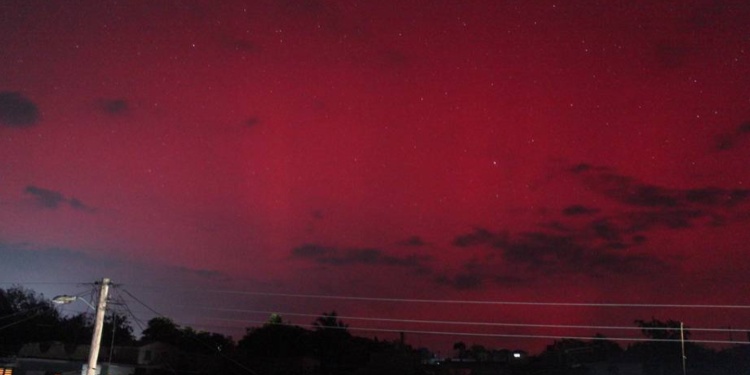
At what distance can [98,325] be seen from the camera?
75.5 ft

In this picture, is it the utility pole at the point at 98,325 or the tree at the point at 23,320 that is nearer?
the utility pole at the point at 98,325

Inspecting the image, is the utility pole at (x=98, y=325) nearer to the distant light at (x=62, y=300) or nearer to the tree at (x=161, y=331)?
the distant light at (x=62, y=300)

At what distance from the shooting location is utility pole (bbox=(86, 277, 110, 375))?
22953 mm

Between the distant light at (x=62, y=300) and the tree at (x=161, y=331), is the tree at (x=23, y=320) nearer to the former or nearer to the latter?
the tree at (x=161, y=331)

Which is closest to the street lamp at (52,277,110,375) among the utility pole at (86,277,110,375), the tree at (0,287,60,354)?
the utility pole at (86,277,110,375)

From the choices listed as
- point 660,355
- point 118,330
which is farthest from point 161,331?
point 660,355

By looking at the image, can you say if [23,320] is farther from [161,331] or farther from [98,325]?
[98,325]

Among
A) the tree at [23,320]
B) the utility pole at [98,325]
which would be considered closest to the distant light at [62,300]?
the utility pole at [98,325]

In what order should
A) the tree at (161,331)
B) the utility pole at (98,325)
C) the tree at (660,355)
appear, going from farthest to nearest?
the tree at (161,331), the tree at (660,355), the utility pole at (98,325)

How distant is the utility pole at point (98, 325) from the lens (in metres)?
23.0

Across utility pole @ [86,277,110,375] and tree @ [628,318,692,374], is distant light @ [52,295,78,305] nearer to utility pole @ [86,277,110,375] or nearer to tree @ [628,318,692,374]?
utility pole @ [86,277,110,375]

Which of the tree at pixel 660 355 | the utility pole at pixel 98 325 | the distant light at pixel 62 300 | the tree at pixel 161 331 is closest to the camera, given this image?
the utility pole at pixel 98 325

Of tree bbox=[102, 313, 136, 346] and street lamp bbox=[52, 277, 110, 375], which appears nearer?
street lamp bbox=[52, 277, 110, 375]

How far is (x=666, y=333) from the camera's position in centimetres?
8594
